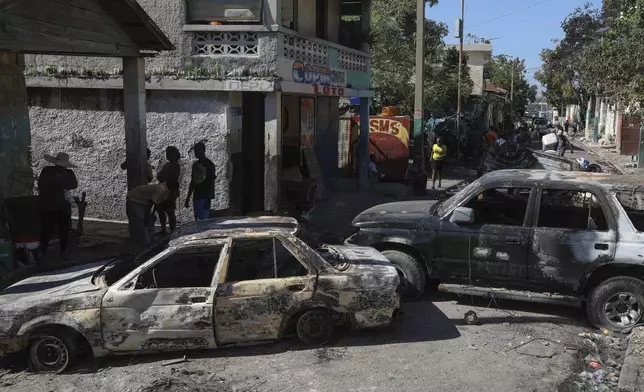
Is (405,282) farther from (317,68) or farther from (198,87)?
(317,68)

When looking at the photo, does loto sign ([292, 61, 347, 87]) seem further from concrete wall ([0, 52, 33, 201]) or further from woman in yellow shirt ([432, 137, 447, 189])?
concrete wall ([0, 52, 33, 201])

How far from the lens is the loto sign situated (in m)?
11.8

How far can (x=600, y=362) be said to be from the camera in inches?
224

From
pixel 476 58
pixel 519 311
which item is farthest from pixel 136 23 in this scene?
pixel 476 58

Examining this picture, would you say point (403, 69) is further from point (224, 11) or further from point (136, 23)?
point (136, 23)

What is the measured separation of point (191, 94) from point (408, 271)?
5.78 metres

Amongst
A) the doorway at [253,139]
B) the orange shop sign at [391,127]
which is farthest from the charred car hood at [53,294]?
the orange shop sign at [391,127]

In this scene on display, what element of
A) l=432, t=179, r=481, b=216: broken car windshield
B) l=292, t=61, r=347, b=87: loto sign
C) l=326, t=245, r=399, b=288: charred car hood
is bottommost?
l=326, t=245, r=399, b=288: charred car hood

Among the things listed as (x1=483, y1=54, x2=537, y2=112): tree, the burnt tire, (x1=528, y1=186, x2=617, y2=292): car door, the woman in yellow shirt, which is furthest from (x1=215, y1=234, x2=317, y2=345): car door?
(x1=483, y1=54, x2=537, y2=112): tree

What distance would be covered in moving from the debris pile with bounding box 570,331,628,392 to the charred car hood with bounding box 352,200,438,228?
2175mm

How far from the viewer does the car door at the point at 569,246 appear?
6.39 metres

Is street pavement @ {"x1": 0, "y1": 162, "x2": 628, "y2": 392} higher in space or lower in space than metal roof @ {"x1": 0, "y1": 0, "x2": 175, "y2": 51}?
lower

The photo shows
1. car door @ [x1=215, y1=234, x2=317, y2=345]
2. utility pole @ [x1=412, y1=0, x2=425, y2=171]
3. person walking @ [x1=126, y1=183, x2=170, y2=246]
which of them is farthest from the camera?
utility pole @ [x1=412, y1=0, x2=425, y2=171]

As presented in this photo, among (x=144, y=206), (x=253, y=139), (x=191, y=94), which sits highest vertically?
(x=191, y=94)
